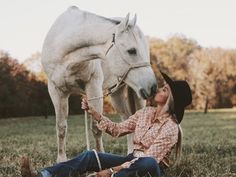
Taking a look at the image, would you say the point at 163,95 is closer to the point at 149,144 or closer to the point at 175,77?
the point at 149,144

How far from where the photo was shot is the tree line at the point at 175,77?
3997 cm

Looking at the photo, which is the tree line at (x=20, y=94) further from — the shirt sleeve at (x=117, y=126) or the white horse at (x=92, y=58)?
the shirt sleeve at (x=117, y=126)

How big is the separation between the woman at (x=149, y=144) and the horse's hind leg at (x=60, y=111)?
5.30 feet

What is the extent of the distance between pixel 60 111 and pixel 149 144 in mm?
2379

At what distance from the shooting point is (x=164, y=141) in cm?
486

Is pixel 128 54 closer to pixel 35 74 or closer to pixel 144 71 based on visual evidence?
pixel 144 71

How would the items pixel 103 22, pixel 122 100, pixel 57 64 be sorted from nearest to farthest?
pixel 103 22
pixel 57 64
pixel 122 100

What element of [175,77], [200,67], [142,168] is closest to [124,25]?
[142,168]

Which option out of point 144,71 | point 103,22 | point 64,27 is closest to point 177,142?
point 144,71

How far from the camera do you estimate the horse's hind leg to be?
6.85m

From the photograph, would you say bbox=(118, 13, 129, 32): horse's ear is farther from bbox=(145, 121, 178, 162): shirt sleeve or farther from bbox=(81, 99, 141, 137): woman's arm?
bbox=(145, 121, 178, 162): shirt sleeve

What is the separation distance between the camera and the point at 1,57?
44406mm

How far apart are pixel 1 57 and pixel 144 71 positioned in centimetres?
4090

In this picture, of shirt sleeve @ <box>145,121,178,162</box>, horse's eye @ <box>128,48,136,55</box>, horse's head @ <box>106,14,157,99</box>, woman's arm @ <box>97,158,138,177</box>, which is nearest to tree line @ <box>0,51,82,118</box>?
horse's head @ <box>106,14,157,99</box>
